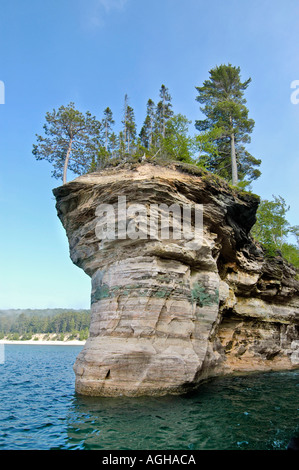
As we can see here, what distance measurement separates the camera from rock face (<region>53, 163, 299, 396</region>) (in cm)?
1107

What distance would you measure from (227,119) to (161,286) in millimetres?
23514

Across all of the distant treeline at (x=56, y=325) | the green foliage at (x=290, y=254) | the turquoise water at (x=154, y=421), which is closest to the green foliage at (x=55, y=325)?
the distant treeline at (x=56, y=325)

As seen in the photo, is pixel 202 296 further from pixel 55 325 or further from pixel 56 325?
pixel 55 325

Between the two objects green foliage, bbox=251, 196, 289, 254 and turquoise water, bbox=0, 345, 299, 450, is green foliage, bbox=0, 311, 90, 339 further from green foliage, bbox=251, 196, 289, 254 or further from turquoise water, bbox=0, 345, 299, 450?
turquoise water, bbox=0, 345, 299, 450

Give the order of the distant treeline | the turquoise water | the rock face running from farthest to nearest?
the distant treeline, the rock face, the turquoise water

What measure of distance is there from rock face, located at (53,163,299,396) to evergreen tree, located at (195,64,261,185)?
12.7 meters

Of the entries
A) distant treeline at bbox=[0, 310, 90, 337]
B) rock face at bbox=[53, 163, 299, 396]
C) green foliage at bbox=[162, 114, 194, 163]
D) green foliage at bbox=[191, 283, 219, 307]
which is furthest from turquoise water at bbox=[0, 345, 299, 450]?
distant treeline at bbox=[0, 310, 90, 337]

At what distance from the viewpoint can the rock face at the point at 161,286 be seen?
36.3 feet

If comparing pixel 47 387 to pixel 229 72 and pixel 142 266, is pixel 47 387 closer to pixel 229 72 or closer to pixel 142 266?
pixel 142 266

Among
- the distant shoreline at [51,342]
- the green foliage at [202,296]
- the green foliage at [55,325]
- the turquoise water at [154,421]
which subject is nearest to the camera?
the turquoise water at [154,421]

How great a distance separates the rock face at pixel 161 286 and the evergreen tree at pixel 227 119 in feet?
41.8

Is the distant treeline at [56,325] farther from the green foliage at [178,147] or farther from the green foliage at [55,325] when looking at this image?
the green foliage at [178,147]

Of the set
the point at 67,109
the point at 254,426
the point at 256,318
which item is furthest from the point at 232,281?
the point at 67,109
